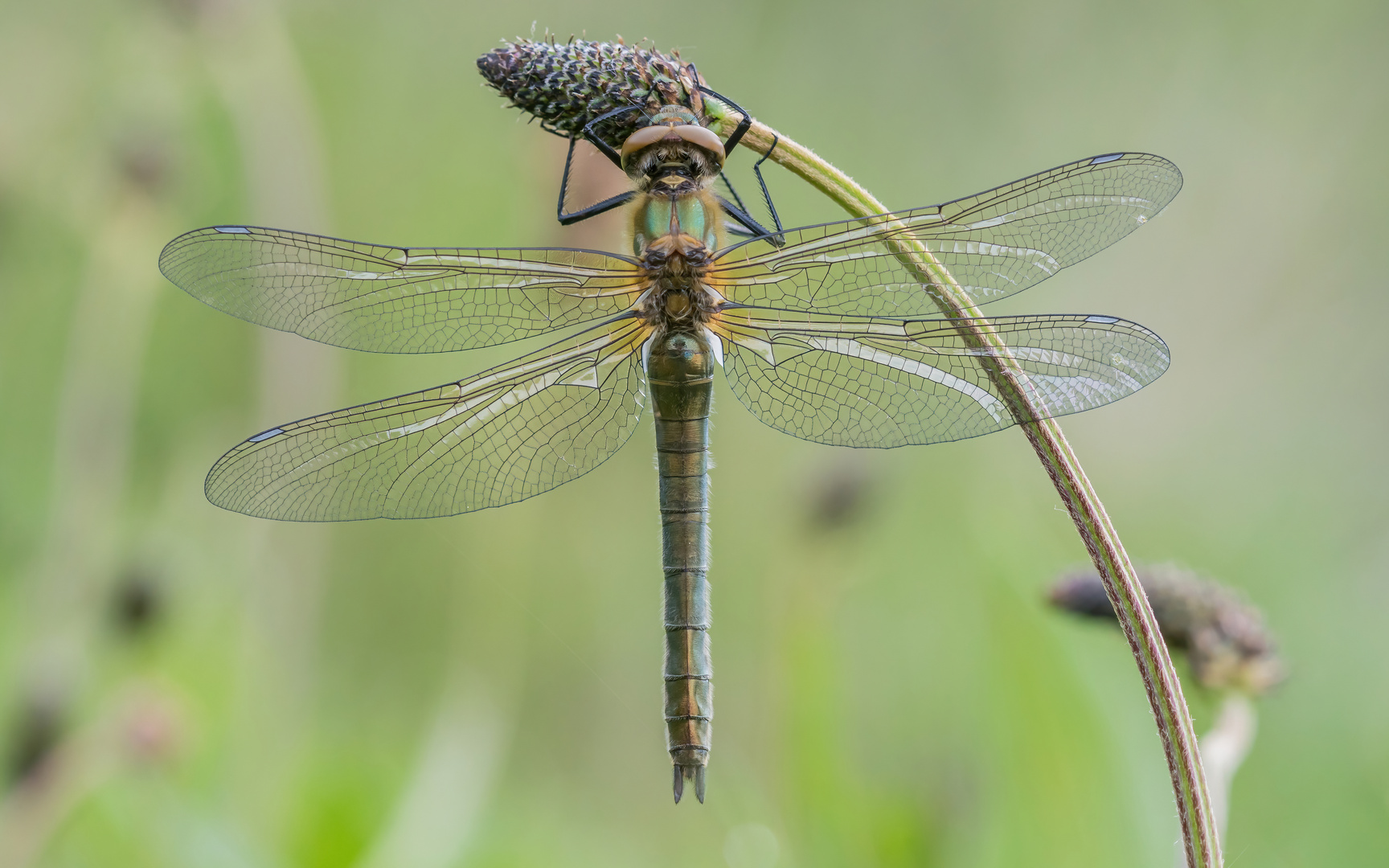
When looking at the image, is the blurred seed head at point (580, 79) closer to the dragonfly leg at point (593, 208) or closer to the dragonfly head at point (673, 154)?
the dragonfly head at point (673, 154)

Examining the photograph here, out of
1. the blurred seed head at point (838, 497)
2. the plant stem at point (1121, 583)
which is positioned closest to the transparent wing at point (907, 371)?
the plant stem at point (1121, 583)

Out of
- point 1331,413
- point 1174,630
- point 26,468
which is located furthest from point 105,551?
point 1331,413

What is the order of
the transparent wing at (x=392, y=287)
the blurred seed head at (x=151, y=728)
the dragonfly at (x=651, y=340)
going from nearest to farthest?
the dragonfly at (x=651, y=340), the transparent wing at (x=392, y=287), the blurred seed head at (x=151, y=728)

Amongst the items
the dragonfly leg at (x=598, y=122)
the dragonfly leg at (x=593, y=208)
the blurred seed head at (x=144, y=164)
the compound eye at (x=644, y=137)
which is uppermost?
the blurred seed head at (x=144, y=164)

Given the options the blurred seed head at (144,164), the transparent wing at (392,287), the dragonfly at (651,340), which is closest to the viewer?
the dragonfly at (651,340)

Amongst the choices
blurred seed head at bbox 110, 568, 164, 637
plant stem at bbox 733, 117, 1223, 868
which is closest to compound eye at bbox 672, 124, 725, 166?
plant stem at bbox 733, 117, 1223, 868

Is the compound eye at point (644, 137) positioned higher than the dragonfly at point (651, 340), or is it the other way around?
the compound eye at point (644, 137)

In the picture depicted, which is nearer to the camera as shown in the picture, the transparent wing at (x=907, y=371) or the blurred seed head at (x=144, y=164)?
the transparent wing at (x=907, y=371)

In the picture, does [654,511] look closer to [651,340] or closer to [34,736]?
[651,340]

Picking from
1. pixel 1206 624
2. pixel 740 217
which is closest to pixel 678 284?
pixel 740 217
